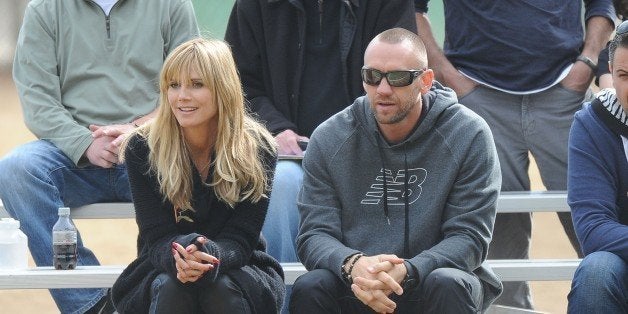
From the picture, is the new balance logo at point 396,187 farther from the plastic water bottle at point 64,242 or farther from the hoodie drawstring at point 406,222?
the plastic water bottle at point 64,242

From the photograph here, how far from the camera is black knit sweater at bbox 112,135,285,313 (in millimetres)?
4048

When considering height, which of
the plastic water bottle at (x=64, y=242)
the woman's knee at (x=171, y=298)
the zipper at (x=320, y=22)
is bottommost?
the plastic water bottle at (x=64, y=242)

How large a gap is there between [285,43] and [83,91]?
0.83 metres

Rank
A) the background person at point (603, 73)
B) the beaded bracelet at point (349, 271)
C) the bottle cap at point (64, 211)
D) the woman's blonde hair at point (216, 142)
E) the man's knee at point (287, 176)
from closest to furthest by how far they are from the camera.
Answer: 1. the beaded bracelet at point (349, 271)
2. the woman's blonde hair at point (216, 142)
3. the bottle cap at point (64, 211)
4. the man's knee at point (287, 176)
5. the background person at point (603, 73)

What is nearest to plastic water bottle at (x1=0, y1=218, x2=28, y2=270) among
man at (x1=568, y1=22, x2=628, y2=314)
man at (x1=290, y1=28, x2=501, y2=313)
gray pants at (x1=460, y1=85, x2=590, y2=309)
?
man at (x1=290, y1=28, x2=501, y2=313)

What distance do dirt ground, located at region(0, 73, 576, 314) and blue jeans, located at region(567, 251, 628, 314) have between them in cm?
339

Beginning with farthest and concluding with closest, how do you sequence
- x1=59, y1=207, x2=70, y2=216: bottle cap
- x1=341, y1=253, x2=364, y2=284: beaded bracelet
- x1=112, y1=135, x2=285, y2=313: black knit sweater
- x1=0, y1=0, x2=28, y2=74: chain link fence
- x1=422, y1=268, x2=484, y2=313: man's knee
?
x1=0, y1=0, x2=28, y2=74: chain link fence
x1=59, y1=207, x2=70, y2=216: bottle cap
x1=112, y1=135, x2=285, y2=313: black knit sweater
x1=341, y1=253, x2=364, y2=284: beaded bracelet
x1=422, y1=268, x2=484, y2=313: man's knee

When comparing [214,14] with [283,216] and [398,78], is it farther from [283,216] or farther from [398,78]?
[398,78]

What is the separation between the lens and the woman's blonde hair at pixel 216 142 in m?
4.18

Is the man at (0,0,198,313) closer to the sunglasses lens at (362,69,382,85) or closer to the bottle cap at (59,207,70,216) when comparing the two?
the bottle cap at (59,207,70,216)

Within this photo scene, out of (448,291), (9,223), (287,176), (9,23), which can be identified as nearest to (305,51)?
(287,176)

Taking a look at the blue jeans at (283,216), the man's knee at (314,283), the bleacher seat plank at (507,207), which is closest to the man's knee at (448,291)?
the man's knee at (314,283)

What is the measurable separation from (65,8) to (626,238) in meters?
2.49

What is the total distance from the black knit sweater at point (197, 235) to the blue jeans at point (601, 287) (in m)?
0.96
